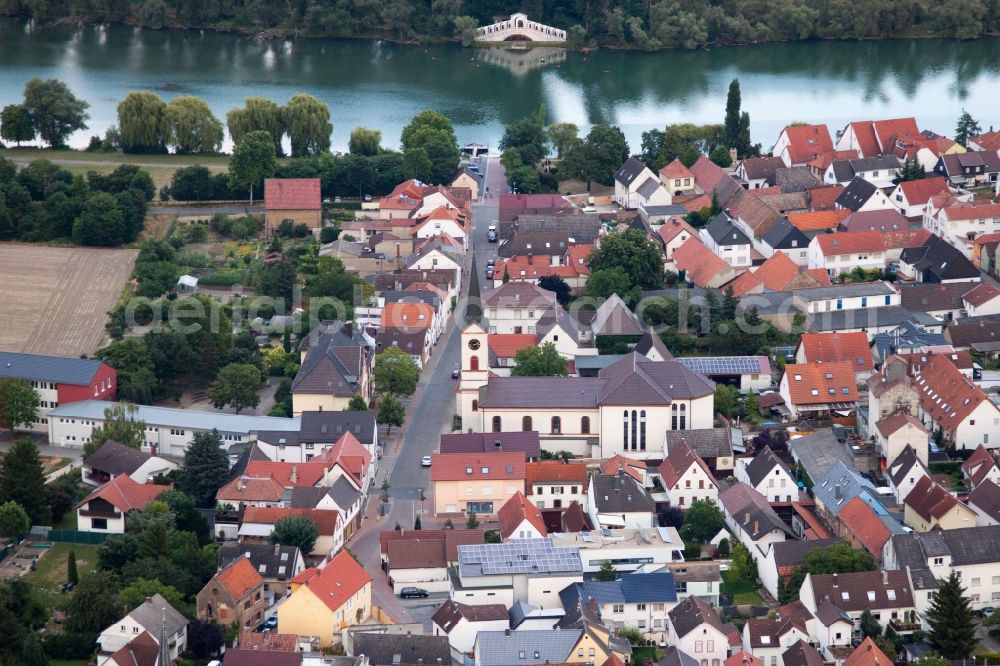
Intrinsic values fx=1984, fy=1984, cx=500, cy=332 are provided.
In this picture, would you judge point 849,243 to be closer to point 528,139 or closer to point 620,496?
point 528,139

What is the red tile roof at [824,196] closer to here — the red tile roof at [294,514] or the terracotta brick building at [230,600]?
the red tile roof at [294,514]

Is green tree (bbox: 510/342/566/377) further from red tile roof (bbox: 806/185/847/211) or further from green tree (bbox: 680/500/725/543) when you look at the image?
red tile roof (bbox: 806/185/847/211)

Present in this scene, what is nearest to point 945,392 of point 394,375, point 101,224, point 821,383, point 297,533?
point 821,383

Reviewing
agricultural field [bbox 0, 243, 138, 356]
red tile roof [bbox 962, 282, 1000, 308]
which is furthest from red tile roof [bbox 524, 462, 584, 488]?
agricultural field [bbox 0, 243, 138, 356]

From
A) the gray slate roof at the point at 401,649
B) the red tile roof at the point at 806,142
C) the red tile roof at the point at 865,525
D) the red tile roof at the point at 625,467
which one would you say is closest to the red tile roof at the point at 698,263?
the red tile roof at the point at 806,142

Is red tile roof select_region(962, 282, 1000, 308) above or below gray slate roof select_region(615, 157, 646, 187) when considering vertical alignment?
below
